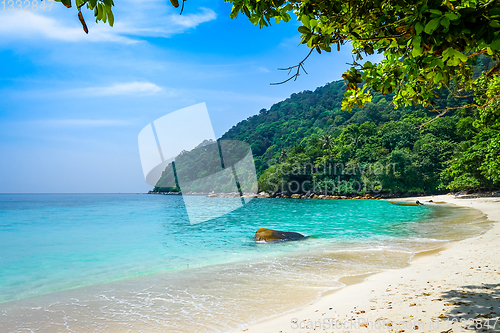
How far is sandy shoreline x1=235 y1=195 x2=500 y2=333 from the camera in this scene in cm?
317

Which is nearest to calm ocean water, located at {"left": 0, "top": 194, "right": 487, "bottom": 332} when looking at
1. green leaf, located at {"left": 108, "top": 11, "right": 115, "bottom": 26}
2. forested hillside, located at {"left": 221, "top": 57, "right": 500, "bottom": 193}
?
green leaf, located at {"left": 108, "top": 11, "right": 115, "bottom": 26}

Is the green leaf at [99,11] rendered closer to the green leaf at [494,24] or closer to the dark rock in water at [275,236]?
the green leaf at [494,24]

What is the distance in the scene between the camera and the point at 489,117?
6238 millimetres

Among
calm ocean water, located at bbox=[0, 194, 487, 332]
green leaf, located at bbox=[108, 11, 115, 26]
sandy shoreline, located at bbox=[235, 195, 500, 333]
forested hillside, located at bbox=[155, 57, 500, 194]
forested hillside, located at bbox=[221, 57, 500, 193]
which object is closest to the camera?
green leaf, located at bbox=[108, 11, 115, 26]

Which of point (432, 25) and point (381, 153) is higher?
point (381, 153)

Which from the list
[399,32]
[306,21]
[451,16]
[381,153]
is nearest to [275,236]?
[399,32]

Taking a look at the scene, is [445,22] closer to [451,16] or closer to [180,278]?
[451,16]

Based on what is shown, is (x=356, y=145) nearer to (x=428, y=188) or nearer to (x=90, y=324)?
(x=428, y=188)

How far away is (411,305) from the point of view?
380cm

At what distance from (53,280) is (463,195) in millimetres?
45280

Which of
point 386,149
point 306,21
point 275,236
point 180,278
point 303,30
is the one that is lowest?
point 275,236

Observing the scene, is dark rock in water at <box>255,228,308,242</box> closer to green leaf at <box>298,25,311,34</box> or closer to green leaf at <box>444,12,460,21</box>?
green leaf at <box>298,25,311,34</box>

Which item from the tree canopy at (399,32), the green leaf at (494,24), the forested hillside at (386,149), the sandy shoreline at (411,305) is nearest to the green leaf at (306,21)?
the tree canopy at (399,32)

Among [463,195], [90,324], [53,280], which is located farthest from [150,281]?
[463,195]
